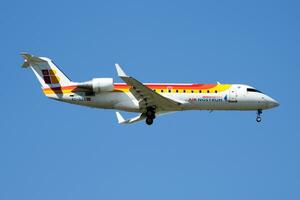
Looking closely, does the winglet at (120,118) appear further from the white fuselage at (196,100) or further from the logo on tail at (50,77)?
the logo on tail at (50,77)

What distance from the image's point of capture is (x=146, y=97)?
2180 inches

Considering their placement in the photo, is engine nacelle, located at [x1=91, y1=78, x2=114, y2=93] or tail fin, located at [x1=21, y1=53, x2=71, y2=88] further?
tail fin, located at [x1=21, y1=53, x2=71, y2=88]

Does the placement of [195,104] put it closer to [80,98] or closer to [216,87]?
[216,87]

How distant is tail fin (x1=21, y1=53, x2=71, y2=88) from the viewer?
56031 mm

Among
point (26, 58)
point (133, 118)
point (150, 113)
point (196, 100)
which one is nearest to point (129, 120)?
point (133, 118)

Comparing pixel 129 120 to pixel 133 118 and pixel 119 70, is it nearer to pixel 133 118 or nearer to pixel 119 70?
pixel 133 118

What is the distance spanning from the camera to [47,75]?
56.2 metres

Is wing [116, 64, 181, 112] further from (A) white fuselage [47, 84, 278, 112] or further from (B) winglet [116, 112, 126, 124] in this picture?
(B) winglet [116, 112, 126, 124]

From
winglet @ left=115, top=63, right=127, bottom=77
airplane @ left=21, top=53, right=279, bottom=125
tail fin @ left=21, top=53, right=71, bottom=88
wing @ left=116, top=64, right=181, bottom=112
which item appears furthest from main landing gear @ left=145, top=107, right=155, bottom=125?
tail fin @ left=21, top=53, right=71, bottom=88

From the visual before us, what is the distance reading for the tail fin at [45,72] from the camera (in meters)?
56.0

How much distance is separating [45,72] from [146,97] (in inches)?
238

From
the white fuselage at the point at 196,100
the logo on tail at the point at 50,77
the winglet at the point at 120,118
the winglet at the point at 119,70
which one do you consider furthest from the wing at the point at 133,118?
the logo on tail at the point at 50,77

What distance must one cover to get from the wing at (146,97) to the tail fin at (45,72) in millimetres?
3941

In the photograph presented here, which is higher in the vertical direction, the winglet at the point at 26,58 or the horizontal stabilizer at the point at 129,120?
the winglet at the point at 26,58
